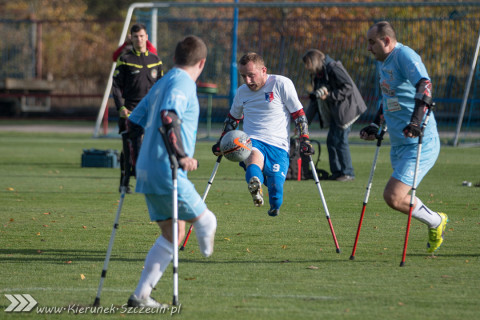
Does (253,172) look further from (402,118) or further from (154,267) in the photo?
(154,267)

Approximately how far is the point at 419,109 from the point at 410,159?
61 cm

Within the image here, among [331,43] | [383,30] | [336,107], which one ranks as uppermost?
[383,30]

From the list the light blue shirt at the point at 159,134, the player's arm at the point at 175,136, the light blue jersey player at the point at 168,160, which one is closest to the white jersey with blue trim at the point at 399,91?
the light blue jersey player at the point at 168,160

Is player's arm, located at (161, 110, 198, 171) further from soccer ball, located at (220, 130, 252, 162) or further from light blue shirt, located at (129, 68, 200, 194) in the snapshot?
soccer ball, located at (220, 130, 252, 162)

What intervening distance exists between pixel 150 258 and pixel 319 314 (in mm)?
1278

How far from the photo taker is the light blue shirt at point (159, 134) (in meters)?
5.36

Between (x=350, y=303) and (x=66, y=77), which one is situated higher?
(x=350, y=303)

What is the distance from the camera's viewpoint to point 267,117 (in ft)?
28.9

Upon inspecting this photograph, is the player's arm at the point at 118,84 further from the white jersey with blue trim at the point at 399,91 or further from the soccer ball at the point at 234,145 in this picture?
the white jersey with blue trim at the point at 399,91

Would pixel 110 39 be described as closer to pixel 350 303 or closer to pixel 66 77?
pixel 66 77

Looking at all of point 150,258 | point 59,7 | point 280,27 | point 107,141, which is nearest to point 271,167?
point 150,258

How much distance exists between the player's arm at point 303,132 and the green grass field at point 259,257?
104cm

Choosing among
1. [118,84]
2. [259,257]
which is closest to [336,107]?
[118,84]

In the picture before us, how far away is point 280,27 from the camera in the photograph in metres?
26.2
